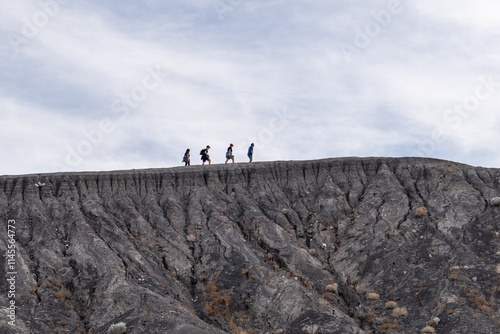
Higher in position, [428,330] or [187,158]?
[187,158]

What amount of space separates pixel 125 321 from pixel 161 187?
15.6m

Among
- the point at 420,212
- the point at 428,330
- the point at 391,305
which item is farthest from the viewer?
the point at 420,212

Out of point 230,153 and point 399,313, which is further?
point 230,153

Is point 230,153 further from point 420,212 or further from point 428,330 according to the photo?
point 428,330

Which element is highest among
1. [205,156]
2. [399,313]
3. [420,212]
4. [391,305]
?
[205,156]

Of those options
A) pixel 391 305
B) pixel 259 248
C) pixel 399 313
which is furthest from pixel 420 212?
pixel 259 248

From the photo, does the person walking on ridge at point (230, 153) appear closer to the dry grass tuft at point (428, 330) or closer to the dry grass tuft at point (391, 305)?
the dry grass tuft at point (391, 305)

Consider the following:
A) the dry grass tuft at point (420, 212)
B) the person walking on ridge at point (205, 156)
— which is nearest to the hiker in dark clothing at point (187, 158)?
the person walking on ridge at point (205, 156)

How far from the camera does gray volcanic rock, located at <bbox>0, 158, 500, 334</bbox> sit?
3859 centimetres

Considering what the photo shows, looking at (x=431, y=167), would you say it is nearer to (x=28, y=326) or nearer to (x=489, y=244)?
(x=489, y=244)

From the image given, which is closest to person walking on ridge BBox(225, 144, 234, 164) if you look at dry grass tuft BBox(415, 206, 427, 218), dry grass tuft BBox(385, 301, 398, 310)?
dry grass tuft BBox(415, 206, 427, 218)

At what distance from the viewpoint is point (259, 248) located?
4541 cm

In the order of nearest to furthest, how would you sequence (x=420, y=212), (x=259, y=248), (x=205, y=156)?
(x=259, y=248), (x=420, y=212), (x=205, y=156)

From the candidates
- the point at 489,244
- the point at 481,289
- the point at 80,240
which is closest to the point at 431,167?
the point at 489,244
